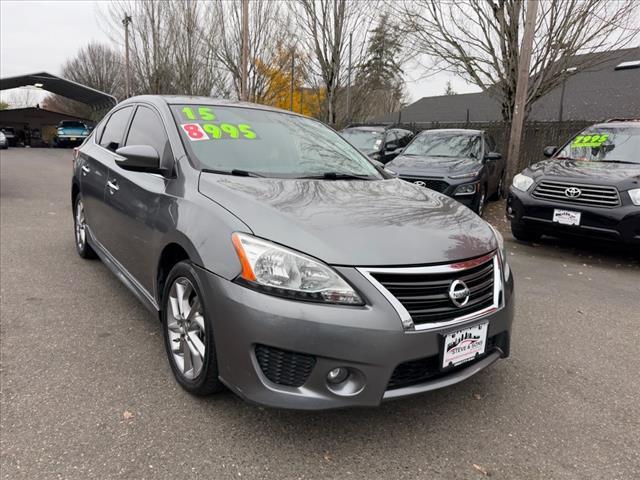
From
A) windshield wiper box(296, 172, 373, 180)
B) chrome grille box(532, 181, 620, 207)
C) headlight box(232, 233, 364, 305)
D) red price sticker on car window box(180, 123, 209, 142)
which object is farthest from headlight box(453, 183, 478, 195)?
headlight box(232, 233, 364, 305)

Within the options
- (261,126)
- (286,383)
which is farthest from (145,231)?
(286,383)

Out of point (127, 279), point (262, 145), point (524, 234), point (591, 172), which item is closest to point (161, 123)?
point (262, 145)

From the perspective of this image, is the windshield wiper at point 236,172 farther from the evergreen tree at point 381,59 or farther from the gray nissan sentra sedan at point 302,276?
the evergreen tree at point 381,59

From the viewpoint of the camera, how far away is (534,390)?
2.68 m

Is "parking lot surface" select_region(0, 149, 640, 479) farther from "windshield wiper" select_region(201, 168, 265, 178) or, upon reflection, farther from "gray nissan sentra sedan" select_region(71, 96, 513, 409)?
"windshield wiper" select_region(201, 168, 265, 178)

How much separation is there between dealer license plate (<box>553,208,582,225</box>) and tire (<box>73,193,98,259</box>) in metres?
5.06

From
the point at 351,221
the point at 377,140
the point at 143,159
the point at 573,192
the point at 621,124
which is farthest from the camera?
the point at 377,140

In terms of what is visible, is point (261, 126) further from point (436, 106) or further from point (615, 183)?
point (436, 106)

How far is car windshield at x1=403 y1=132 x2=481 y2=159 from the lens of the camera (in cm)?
827

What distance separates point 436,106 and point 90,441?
30520 mm

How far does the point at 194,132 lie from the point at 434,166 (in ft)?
17.3

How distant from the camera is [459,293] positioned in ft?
6.88

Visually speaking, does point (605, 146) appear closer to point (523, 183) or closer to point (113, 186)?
point (523, 183)

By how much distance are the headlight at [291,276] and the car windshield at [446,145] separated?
22.3ft
